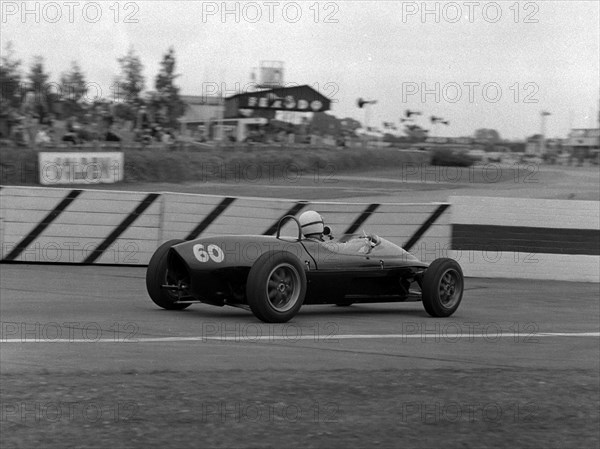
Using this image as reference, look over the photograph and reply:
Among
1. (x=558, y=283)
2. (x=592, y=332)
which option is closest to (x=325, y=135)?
(x=558, y=283)

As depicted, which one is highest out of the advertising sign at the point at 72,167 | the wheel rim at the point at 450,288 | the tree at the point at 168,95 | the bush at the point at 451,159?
the tree at the point at 168,95

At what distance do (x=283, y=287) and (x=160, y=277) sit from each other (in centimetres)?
133

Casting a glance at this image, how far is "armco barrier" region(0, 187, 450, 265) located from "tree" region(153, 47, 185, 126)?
21.6 metres

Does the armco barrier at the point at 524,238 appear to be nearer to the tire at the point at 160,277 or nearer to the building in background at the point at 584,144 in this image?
the tire at the point at 160,277

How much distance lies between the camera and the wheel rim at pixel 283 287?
9.16 meters

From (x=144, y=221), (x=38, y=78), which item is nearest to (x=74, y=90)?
(x=38, y=78)

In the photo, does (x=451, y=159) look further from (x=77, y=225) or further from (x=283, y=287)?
(x=283, y=287)

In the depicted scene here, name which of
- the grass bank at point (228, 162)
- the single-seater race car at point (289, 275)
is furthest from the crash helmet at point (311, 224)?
the grass bank at point (228, 162)

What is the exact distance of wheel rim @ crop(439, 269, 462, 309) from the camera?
1059 centimetres

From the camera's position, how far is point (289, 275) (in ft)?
30.4

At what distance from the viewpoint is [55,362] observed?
6992 mm

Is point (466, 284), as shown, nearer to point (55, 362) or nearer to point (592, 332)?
point (592, 332)

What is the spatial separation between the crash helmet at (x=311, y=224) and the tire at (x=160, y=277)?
128 cm

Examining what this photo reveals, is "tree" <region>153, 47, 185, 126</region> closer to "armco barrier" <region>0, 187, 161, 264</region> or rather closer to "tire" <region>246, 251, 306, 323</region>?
"armco barrier" <region>0, 187, 161, 264</region>
